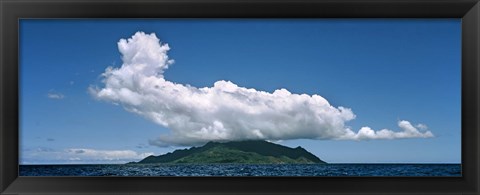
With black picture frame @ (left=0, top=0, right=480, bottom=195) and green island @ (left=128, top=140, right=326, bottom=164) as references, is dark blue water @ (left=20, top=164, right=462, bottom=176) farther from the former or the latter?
black picture frame @ (left=0, top=0, right=480, bottom=195)

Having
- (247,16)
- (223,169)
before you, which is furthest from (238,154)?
(247,16)

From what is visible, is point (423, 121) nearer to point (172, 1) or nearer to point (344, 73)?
point (344, 73)

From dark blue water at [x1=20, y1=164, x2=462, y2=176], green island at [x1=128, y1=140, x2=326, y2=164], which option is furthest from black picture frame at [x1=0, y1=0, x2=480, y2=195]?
green island at [x1=128, y1=140, x2=326, y2=164]

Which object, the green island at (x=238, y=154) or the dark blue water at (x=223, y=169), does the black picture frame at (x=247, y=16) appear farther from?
the green island at (x=238, y=154)

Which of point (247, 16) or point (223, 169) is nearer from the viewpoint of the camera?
point (247, 16)

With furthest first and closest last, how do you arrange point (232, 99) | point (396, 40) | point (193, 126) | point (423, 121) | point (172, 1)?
point (396, 40) < point (423, 121) < point (193, 126) < point (232, 99) < point (172, 1)

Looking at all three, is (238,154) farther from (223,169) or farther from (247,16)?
(247,16)

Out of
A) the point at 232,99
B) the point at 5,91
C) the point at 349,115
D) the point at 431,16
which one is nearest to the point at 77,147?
the point at 232,99
